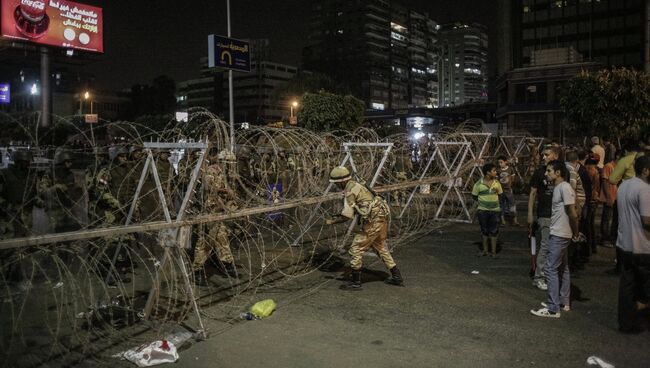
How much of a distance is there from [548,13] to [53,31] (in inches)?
2575

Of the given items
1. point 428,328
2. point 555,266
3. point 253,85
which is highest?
point 253,85

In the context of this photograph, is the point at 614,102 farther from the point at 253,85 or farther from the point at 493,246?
the point at 253,85

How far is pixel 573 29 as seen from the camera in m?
79.4

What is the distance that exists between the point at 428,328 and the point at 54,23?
42691 millimetres

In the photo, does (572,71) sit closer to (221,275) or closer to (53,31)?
(53,31)

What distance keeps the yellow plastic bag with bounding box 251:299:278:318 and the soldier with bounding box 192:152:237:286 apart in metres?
0.57

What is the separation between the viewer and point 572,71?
58.8 meters

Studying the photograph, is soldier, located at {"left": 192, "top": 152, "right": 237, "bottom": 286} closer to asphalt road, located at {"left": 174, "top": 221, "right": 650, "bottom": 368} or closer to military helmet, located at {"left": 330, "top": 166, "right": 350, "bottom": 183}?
asphalt road, located at {"left": 174, "top": 221, "right": 650, "bottom": 368}

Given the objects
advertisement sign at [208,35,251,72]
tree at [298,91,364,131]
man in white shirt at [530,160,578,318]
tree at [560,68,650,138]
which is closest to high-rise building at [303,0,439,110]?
tree at [298,91,364,131]

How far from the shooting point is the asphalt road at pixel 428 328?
17.4 ft

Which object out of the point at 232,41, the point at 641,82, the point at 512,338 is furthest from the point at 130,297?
the point at 641,82

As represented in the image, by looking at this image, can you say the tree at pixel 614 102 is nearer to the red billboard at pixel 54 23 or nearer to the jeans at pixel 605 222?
the jeans at pixel 605 222

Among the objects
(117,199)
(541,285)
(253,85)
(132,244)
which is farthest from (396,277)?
(253,85)

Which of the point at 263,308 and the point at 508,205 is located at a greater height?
the point at 508,205
